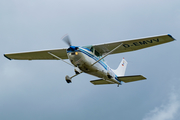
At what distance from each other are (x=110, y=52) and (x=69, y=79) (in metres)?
3.59

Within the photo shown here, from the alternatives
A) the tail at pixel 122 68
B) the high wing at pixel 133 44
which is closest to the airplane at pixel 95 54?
the high wing at pixel 133 44

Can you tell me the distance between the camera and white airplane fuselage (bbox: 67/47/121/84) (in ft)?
57.5

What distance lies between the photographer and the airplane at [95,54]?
696 inches

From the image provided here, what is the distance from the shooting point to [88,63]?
1839cm

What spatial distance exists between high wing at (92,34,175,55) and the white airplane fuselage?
2.87ft

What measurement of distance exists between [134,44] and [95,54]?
296 cm

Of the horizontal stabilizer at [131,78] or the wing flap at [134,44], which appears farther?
the horizontal stabilizer at [131,78]

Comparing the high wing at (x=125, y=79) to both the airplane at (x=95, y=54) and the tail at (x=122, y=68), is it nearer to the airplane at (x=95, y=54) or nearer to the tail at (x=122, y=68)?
Result: the airplane at (x=95, y=54)

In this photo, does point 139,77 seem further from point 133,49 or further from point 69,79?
point 69,79

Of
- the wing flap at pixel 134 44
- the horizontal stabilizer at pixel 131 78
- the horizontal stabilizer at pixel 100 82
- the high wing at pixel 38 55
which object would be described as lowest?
the horizontal stabilizer at pixel 131 78

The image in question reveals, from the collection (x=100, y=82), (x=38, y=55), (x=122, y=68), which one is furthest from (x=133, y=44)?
(x=38, y=55)

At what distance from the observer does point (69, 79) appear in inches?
755

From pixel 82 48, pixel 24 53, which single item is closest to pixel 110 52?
pixel 82 48

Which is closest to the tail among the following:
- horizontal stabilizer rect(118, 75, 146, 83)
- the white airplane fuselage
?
horizontal stabilizer rect(118, 75, 146, 83)
